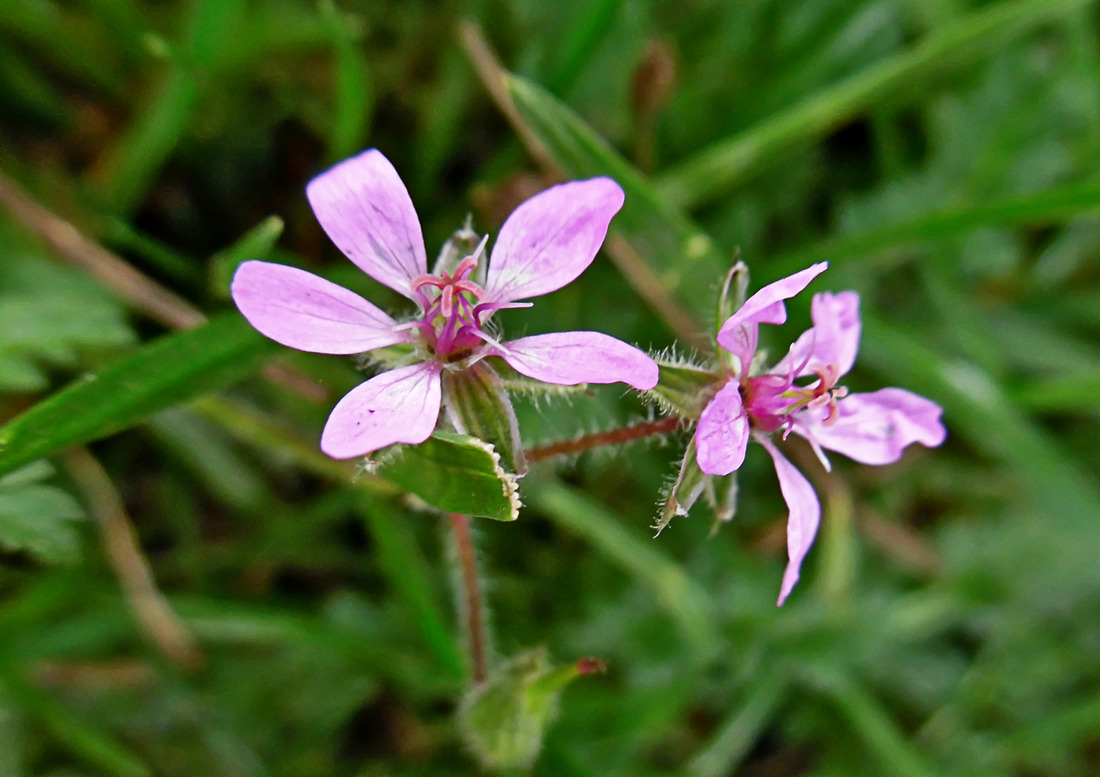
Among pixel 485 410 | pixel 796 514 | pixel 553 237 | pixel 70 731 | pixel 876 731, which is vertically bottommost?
pixel 876 731

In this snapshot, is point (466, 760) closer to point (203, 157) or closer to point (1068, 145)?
point (203, 157)

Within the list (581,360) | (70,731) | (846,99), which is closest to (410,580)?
(70,731)

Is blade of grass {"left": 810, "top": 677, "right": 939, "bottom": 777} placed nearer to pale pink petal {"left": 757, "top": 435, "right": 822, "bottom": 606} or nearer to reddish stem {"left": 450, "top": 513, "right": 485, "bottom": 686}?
reddish stem {"left": 450, "top": 513, "right": 485, "bottom": 686}

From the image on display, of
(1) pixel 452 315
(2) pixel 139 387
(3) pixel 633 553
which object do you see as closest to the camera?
(1) pixel 452 315

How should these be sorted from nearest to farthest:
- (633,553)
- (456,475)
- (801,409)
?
(456,475)
(801,409)
(633,553)

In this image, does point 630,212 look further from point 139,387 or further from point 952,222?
point 139,387

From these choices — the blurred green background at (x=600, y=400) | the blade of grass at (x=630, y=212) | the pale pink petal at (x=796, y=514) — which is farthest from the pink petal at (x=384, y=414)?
the blade of grass at (x=630, y=212)

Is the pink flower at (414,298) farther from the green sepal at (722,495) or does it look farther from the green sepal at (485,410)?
the green sepal at (722,495)
